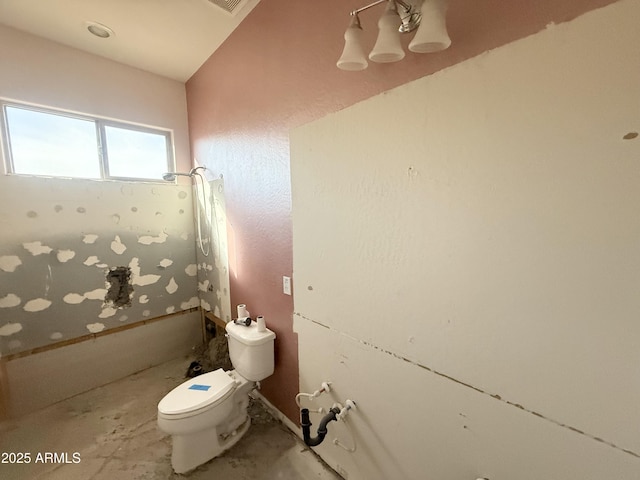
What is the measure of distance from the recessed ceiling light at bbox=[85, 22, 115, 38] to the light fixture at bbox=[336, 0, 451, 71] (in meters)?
1.95

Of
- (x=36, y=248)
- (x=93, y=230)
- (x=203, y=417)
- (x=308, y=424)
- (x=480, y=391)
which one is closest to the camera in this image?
(x=480, y=391)

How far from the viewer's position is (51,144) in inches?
79.4

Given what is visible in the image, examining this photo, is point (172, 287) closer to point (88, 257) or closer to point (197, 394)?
point (88, 257)

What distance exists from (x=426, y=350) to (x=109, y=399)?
2504 mm

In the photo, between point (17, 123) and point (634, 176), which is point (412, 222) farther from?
point (17, 123)

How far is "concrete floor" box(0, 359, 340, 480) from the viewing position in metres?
1.50

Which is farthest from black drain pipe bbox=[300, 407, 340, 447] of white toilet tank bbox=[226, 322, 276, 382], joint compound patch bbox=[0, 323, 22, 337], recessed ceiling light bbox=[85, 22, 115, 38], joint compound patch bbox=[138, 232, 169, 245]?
recessed ceiling light bbox=[85, 22, 115, 38]

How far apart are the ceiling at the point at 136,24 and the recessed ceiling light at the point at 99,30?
0.02 m

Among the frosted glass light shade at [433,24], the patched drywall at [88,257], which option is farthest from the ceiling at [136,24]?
the frosted glass light shade at [433,24]

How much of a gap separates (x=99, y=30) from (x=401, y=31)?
2144 mm

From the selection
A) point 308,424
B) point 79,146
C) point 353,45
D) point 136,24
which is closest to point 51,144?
point 79,146

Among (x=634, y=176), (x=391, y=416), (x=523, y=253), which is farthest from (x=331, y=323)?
(x=634, y=176)

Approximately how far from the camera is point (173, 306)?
261 centimetres

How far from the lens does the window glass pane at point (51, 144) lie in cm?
189
